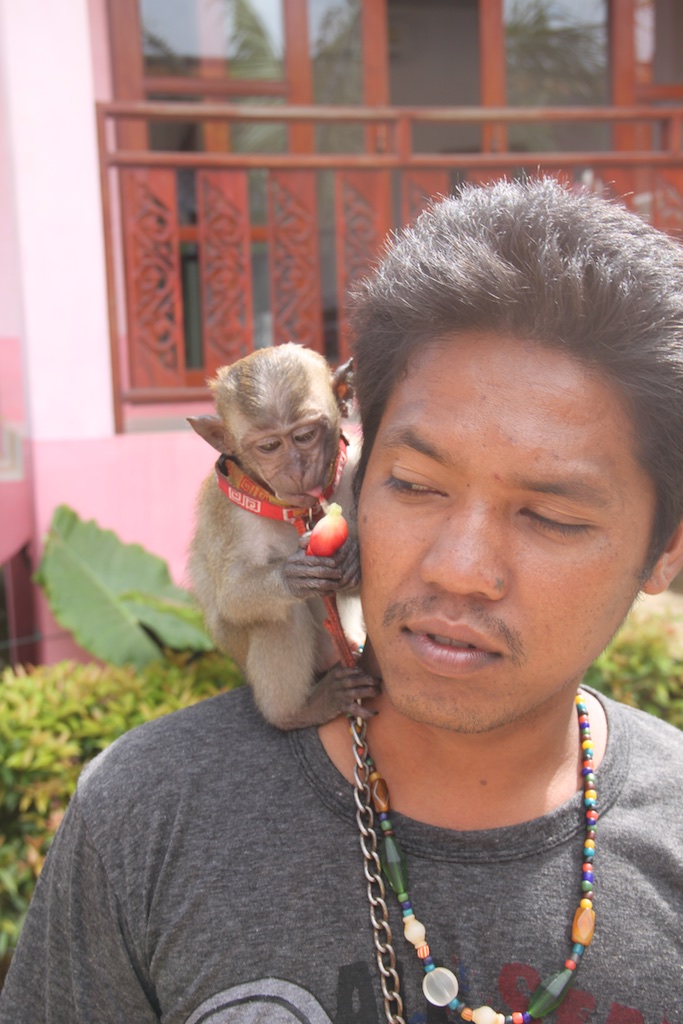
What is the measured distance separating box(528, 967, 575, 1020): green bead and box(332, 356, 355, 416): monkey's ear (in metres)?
1.27

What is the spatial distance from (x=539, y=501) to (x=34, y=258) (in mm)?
4497

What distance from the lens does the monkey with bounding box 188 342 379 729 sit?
2.13 metres

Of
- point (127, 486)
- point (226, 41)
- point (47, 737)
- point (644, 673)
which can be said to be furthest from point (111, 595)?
point (226, 41)

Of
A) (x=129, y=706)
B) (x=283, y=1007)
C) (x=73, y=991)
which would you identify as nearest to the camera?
(x=283, y=1007)

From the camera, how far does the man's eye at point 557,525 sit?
1420 mm

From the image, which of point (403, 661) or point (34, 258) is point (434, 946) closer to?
point (403, 661)

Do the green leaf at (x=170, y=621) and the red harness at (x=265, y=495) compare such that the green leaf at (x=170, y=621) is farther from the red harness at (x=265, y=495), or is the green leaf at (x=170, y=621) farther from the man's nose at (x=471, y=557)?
the man's nose at (x=471, y=557)

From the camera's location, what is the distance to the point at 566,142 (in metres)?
9.06

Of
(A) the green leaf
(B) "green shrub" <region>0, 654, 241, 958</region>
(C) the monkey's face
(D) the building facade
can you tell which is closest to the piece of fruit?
(C) the monkey's face

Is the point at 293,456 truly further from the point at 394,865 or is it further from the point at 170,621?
the point at 170,621

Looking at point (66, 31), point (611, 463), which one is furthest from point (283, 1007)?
point (66, 31)

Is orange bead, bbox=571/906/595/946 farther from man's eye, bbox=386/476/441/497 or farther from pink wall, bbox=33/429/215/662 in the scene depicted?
pink wall, bbox=33/429/215/662

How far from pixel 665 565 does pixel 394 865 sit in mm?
689

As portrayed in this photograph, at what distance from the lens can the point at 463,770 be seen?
5.17 feet
